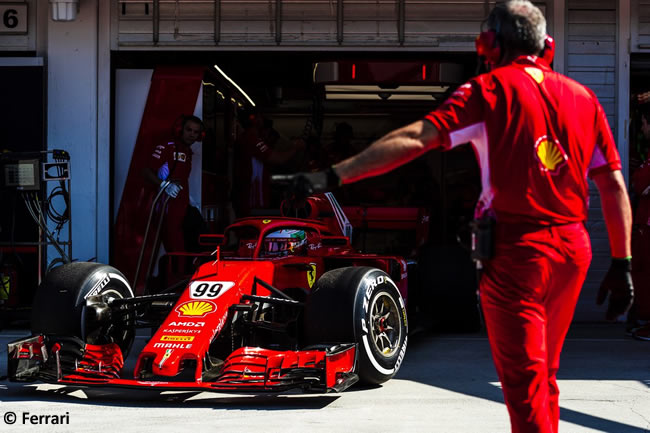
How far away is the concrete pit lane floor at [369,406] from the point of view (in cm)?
504

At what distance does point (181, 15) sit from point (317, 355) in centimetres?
563

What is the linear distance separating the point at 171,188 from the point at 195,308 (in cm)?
370

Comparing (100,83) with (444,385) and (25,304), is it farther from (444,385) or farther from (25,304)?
(444,385)

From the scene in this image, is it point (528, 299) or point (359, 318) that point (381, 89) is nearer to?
point (359, 318)

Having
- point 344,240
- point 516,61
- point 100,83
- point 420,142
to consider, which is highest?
point 100,83

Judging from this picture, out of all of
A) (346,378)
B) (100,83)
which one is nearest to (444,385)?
(346,378)

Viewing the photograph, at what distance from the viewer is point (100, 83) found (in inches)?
405

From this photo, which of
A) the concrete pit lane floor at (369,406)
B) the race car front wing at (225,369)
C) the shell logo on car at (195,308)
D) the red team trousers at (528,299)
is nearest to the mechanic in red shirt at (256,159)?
the concrete pit lane floor at (369,406)

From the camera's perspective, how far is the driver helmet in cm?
744

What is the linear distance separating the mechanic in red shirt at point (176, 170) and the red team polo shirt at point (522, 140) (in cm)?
699

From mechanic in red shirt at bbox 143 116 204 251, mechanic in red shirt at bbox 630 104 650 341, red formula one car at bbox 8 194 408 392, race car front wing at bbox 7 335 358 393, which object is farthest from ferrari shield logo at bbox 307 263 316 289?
mechanic in red shirt at bbox 630 104 650 341

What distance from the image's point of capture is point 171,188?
966 centimetres

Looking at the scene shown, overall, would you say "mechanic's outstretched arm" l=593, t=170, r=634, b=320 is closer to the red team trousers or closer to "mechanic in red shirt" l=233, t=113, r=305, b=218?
the red team trousers

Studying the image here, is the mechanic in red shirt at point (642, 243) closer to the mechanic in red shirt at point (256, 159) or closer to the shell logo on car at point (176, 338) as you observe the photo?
the mechanic in red shirt at point (256, 159)
